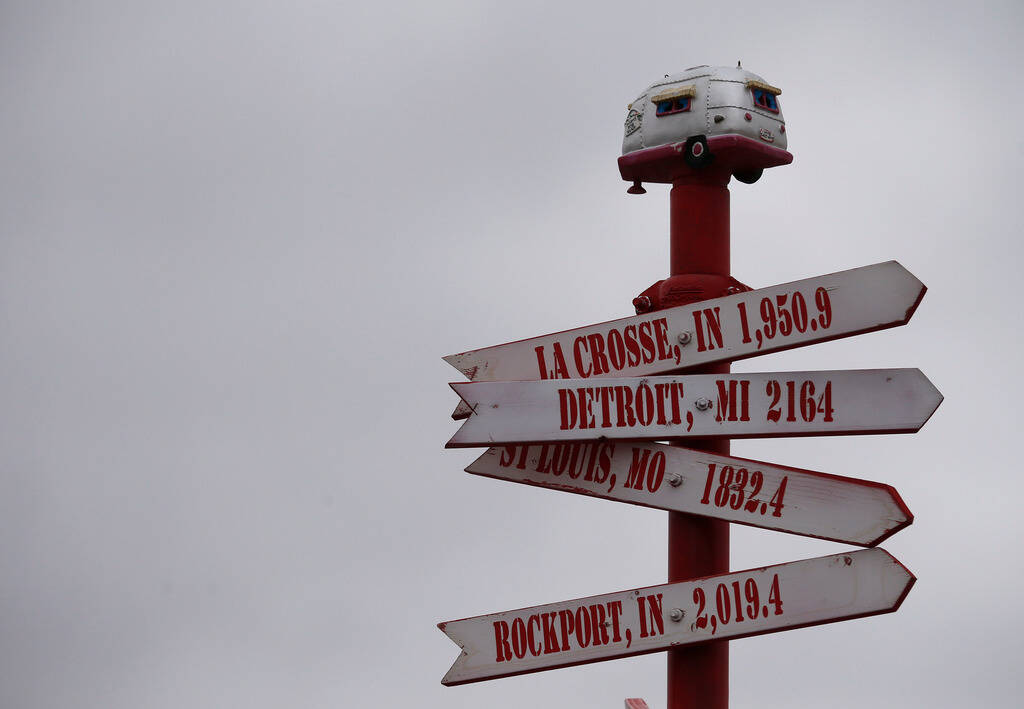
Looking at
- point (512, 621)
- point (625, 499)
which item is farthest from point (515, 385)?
point (512, 621)

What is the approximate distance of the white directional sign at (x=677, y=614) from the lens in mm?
→ 6207

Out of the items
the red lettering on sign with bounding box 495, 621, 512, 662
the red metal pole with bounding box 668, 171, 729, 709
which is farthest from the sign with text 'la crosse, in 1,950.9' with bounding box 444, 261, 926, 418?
the red lettering on sign with bounding box 495, 621, 512, 662

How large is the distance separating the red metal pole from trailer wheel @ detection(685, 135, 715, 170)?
174 millimetres

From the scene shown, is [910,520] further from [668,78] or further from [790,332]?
[668,78]

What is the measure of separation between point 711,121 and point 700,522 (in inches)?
86.9

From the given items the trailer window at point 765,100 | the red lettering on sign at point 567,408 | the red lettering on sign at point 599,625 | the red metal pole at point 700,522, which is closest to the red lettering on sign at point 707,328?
the red metal pole at point 700,522

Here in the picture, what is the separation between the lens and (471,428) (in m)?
6.54

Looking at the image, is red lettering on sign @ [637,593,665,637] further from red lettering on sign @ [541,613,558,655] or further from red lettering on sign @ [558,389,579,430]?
red lettering on sign @ [558,389,579,430]

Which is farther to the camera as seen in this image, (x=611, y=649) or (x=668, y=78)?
(x=668, y=78)

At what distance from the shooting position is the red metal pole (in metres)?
6.93

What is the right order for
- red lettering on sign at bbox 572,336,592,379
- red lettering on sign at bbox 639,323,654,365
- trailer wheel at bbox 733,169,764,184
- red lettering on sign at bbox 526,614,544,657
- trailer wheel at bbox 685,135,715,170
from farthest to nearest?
1. trailer wheel at bbox 733,169,764,184
2. trailer wheel at bbox 685,135,715,170
3. red lettering on sign at bbox 572,336,592,379
4. red lettering on sign at bbox 639,323,654,365
5. red lettering on sign at bbox 526,614,544,657

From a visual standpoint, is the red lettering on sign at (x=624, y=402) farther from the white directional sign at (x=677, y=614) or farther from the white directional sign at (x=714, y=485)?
the white directional sign at (x=677, y=614)

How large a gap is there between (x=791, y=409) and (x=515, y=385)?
1415mm

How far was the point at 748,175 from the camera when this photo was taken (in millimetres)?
7230
